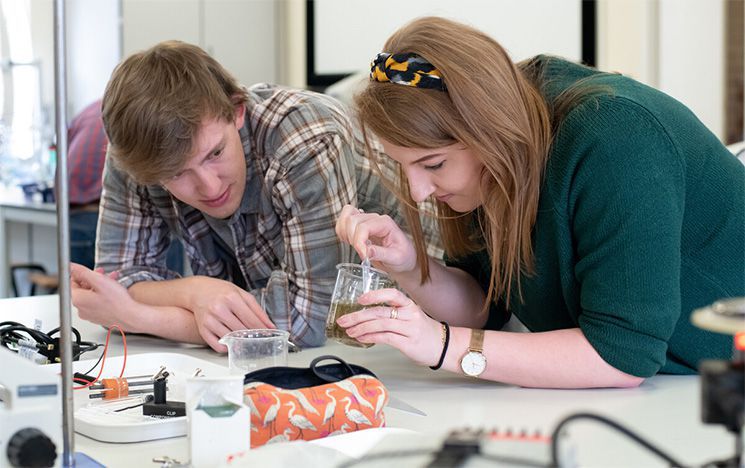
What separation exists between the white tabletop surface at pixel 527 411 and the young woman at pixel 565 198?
0.04m

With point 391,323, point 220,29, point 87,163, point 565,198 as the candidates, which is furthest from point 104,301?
point 220,29

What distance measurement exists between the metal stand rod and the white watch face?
0.57 meters

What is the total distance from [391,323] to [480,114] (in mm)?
306

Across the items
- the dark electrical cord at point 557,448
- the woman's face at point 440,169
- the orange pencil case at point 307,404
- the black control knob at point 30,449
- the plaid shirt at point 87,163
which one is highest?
the woman's face at point 440,169

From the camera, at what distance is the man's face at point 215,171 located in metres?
1.62

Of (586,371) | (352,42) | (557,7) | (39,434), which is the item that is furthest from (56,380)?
(352,42)

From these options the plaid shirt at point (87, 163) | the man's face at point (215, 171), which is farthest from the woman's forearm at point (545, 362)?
the plaid shirt at point (87, 163)

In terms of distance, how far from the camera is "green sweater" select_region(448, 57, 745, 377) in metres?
1.22

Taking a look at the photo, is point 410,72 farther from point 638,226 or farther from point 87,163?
point 87,163

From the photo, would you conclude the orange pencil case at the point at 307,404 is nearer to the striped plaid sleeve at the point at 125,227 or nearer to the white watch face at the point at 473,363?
the white watch face at the point at 473,363

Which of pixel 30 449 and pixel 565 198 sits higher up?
pixel 565 198

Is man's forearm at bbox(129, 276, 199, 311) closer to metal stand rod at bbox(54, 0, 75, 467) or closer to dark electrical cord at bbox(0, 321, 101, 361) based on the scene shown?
dark electrical cord at bbox(0, 321, 101, 361)

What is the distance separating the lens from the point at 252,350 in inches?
50.8

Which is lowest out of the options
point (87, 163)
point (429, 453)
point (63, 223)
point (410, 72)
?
point (87, 163)
